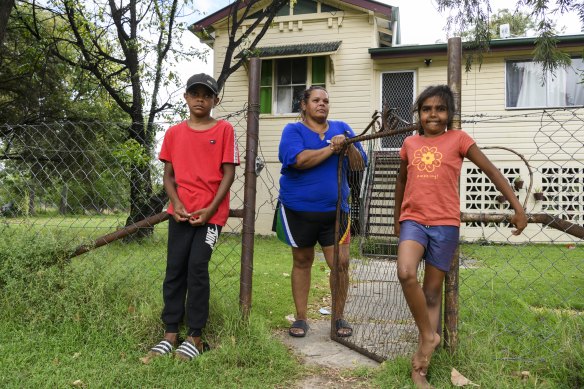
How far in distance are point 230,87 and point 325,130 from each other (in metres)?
9.73

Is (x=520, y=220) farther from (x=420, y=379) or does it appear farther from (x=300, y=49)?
(x=300, y=49)

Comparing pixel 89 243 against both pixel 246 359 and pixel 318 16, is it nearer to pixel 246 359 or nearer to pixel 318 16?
pixel 246 359

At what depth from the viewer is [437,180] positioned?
7.94ft

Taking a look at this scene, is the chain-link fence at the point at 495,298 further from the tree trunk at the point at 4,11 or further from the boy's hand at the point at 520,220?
the tree trunk at the point at 4,11

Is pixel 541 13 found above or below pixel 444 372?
above

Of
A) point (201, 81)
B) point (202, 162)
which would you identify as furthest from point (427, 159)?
point (201, 81)

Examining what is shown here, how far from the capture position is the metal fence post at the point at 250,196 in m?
3.18

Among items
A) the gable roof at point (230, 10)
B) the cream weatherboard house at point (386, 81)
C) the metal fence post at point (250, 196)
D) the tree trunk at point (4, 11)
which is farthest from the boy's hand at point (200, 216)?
the gable roof at point (230, 10)

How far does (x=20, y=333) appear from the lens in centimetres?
303

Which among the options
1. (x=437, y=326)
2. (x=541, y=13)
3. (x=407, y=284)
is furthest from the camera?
(x=541, y=13)

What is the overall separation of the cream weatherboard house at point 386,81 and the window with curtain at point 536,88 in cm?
2

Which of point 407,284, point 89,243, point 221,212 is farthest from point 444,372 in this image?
point 89,243

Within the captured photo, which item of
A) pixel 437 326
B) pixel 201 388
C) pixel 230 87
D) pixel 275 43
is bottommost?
pixel 201 388

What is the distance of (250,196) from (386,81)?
972 cm
